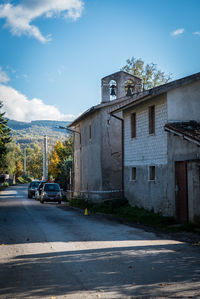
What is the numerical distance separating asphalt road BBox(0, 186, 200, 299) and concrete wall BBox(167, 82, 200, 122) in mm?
6348

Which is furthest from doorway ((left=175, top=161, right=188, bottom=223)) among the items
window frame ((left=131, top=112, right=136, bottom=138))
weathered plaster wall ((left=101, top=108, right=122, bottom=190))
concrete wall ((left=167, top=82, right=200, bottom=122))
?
weathered plaster wall ((left=101, top=108, right=122, bottom=190))

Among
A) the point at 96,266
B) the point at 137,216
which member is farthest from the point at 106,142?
the point at 96,266

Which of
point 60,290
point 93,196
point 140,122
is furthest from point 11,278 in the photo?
point 93,196

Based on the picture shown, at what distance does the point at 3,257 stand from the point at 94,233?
435 cm

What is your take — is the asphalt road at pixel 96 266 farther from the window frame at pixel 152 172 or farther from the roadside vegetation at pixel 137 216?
the window frame at pixel 152 172

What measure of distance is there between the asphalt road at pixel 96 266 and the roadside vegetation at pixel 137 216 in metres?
1.81

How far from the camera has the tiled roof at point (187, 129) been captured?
1421 cm

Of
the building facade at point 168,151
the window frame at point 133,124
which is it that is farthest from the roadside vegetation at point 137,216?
the window frame at point 133,124

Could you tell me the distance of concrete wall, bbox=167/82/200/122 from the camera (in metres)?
16.8

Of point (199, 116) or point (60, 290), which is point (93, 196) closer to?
point (199, 116)

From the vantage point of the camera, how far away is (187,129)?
1541 centimetres

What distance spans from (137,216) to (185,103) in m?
5.76

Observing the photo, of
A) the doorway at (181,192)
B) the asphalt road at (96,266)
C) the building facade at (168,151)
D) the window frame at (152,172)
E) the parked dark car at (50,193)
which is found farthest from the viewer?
the parked dark car at (50,193)

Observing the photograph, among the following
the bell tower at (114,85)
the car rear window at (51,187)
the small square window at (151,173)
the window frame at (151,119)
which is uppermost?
the bell tower at (114,85)
